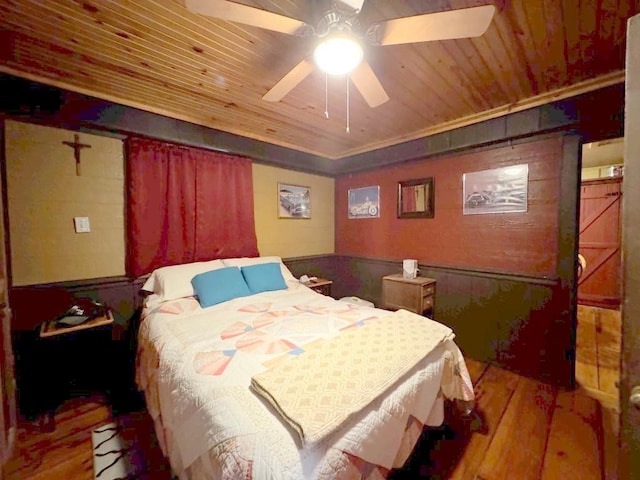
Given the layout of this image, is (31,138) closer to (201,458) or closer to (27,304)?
(27,304)

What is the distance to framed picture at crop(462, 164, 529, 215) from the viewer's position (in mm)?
Result: 2381

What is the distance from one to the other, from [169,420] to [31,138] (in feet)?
7.26

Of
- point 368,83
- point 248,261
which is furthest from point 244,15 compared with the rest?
point 248,261

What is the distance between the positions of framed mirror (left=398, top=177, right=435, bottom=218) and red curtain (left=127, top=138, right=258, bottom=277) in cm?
183

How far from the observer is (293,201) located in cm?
355

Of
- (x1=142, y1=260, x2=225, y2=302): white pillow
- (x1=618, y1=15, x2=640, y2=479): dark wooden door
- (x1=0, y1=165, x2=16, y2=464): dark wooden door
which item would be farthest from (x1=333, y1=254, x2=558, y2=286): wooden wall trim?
(x1=0, y1=165, x2=16, y2=464): dark wooden door

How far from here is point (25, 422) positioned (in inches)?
69.7

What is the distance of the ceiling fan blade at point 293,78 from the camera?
1447 mm

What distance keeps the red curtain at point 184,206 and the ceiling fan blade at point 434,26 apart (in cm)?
207

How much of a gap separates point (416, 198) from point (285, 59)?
210 centimetres

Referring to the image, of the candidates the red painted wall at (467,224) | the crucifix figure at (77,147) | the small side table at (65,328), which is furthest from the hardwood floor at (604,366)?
the crucifix figure at (77,147)

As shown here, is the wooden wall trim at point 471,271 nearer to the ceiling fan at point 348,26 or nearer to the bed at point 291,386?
the bed at point 291,386

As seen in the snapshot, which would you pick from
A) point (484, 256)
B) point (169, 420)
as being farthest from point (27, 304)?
point (484, 256)

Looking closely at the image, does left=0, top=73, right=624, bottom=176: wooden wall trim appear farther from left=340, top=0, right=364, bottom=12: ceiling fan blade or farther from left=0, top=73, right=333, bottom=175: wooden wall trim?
left=340, top=0, right=364, bottom=12: ceiling fan blade
